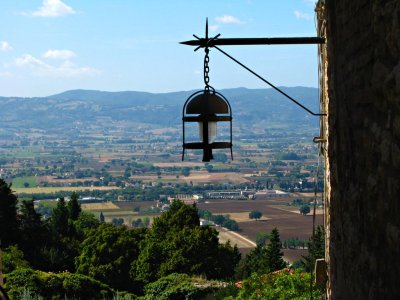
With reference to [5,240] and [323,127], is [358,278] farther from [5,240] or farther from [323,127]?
[5,240]

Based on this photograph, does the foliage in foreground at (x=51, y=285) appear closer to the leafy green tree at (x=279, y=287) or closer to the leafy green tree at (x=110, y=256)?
the leafy green tree at (x=279, y=287)

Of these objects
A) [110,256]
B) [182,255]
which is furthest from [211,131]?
[110,256]

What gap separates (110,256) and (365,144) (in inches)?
909

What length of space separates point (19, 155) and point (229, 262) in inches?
5311

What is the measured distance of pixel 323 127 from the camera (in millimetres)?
4910

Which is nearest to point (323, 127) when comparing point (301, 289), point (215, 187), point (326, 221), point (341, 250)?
point (326, 221)

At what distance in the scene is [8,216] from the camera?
1064 inches

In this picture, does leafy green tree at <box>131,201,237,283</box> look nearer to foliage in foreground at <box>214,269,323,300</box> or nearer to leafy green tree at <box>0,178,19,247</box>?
leafy green tree at <box>0,178,19,247</box>

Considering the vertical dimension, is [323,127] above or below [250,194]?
above

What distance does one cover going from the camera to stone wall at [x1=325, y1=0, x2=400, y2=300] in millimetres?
2340

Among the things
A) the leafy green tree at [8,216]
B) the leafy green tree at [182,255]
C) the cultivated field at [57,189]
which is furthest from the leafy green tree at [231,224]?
the leafy green tree at [182,255]

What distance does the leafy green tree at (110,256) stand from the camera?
2473 cm

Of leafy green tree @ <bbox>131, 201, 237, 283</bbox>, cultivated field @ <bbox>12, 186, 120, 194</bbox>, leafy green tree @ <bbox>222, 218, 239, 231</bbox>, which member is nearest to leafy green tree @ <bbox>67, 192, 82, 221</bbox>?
leafy green tree @ <bbox>131, 201, 237, 283</bbox>

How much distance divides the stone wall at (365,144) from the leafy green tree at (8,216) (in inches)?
948
